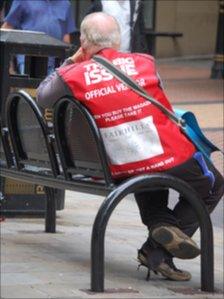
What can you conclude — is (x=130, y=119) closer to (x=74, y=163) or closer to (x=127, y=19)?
(x=74, y=163)

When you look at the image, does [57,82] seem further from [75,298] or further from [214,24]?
[214,24]

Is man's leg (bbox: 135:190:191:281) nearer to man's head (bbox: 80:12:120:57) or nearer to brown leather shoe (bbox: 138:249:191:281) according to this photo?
brown leather shoe (bbox: 138:249:191:281)

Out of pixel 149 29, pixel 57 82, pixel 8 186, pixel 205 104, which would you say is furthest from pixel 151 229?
pixel 149 29

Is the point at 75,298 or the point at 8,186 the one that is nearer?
the point at 75,298

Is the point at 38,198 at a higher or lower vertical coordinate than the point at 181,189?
lower

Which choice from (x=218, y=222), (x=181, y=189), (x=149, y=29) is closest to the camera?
(x=181, y=189)

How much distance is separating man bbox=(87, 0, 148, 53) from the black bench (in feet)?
12.2

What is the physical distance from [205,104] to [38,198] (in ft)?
27.5

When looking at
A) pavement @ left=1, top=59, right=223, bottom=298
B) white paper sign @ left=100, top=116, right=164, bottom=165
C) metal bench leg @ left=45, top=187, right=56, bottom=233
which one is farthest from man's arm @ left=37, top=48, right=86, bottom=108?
metal bench leg @ left=45, top=187, right=56, bottom=233

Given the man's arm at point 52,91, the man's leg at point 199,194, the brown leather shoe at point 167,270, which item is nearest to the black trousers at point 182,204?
the man's leg at point 199,194

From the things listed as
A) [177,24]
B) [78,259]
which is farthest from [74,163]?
[177,24]

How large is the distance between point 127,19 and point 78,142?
456cm

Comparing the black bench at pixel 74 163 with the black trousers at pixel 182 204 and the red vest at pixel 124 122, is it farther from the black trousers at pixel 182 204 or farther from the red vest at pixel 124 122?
the black trousers at pixel 182 204

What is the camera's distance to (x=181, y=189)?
181 inches
